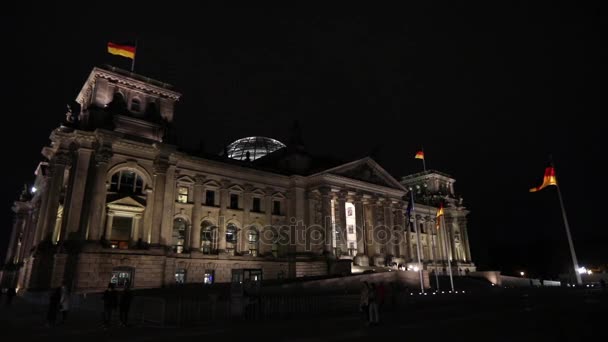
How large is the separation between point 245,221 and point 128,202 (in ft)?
49.2

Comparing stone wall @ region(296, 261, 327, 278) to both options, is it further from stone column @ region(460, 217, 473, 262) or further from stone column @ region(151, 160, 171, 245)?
stone column @ region(460, 217, 473, 262)

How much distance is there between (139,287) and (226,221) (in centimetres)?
1357

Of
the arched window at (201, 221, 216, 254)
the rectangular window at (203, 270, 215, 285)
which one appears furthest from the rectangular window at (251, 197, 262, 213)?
the rectangular window at (203, 270, 215, 285)

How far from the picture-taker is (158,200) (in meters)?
41.1

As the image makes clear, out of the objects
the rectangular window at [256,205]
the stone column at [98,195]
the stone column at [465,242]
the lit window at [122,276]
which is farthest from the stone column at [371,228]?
the stone column at [98,195]

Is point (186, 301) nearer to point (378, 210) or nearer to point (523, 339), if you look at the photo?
point (523, 339)

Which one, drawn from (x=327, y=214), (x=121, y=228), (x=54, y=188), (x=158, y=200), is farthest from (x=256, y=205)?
(x=54, y=188)

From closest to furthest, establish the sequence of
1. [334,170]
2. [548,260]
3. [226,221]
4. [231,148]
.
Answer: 1. [226,221]
2. [334,170]
3. [231,148]
4. [548,260]

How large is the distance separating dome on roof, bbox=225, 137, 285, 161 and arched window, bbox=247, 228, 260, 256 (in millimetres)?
21589

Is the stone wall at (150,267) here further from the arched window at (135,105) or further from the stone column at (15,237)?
the stone column at (15,237)

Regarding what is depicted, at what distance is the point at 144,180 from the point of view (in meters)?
41.7

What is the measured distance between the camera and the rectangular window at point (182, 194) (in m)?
46.0

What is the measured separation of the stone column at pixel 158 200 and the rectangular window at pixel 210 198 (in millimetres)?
7026

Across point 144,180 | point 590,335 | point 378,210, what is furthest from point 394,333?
point 378,210
